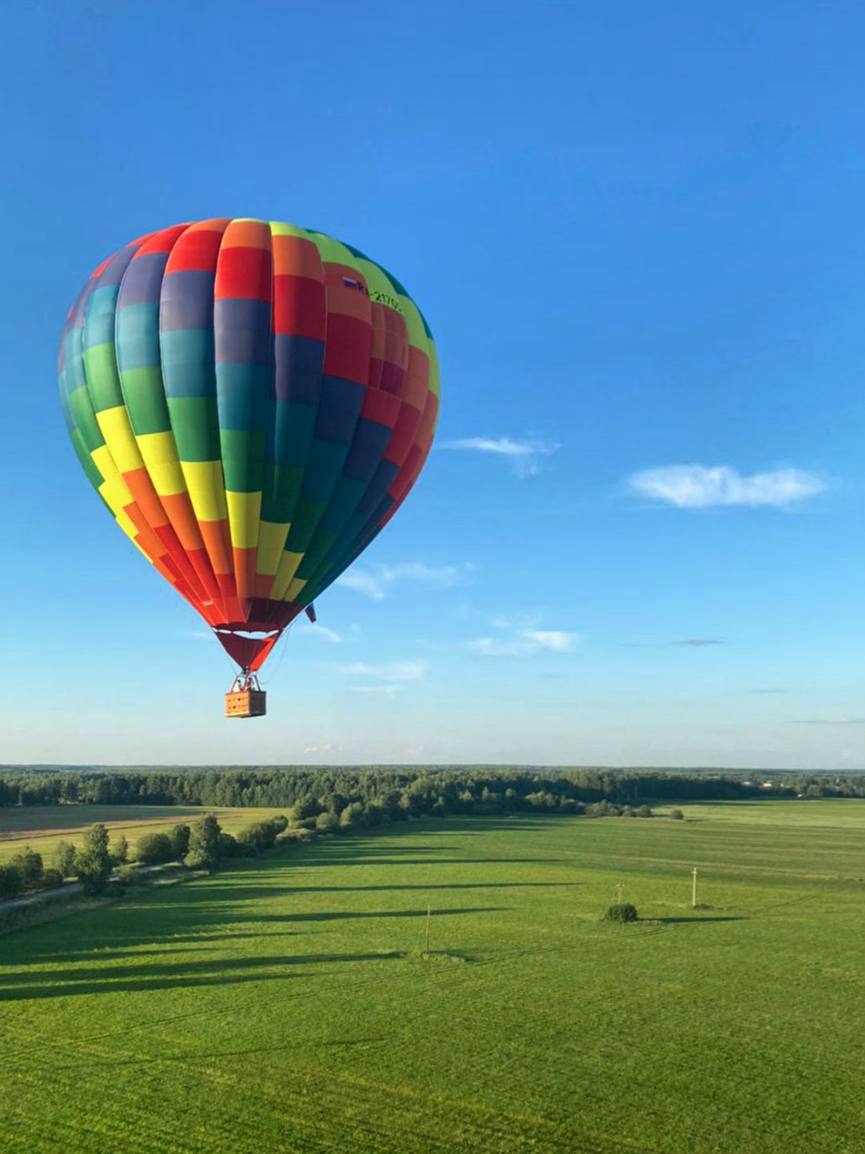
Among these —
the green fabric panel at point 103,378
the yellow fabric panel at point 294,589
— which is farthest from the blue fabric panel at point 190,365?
the yellow fabric panel at point 294,589

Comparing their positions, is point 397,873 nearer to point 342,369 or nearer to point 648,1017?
point 648,1017

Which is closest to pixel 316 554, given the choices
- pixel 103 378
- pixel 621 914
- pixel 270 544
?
pixel 270 544

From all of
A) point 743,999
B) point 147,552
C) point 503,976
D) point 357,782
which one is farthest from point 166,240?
point 357,782

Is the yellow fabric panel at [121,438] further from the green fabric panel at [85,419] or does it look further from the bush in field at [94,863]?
the bush in field at [94,863]

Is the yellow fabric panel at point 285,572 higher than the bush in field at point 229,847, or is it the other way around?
the yellow fabric panel at point 285,572

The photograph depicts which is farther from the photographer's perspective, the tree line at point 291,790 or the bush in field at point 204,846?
the tree line at point 291,790

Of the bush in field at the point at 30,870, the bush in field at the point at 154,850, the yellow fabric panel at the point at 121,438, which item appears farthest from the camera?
the bush in field at the point at 154,850
